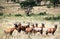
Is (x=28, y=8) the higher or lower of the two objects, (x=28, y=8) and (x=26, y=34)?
the lower

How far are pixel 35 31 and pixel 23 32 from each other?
147 centimetres

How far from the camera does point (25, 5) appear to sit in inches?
2274

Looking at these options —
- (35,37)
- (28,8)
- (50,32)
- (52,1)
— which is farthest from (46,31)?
(52,1)

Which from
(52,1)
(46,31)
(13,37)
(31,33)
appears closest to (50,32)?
(46,31)

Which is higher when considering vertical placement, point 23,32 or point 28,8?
point 23,32

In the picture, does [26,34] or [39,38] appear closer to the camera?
[39,38]

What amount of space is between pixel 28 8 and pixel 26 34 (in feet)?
118

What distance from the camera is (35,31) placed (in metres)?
21.7

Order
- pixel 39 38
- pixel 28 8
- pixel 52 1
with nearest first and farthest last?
1. pixel 39 38
2. pixel 28 8
3. pixel 52 1

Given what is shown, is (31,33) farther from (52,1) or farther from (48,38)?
(52,1)

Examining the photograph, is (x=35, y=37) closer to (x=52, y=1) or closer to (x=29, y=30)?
(x=29, y=30)

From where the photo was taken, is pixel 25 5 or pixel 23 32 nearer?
pixel 23 32

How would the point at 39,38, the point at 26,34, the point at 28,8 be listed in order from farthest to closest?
the point at 28,8 < the point at 26,34 < the point at 39,38

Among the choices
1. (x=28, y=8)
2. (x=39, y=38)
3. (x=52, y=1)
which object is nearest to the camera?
(x=39, y=38)
